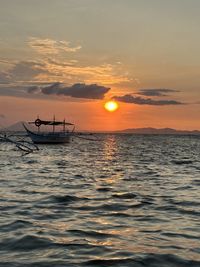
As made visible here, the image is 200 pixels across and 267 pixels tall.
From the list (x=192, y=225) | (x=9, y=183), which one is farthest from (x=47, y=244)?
(x=9, y=183)

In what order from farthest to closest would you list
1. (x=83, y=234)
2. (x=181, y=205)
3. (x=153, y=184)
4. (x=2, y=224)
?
(x=153, y=184), (x=181, y=205), (x=2, y=224), (x=83, y=234)

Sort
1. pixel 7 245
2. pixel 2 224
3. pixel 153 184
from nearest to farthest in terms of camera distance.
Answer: pixel 7 245, pixel 2 224, pixel 153 184

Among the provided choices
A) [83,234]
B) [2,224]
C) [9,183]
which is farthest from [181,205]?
[9,183]

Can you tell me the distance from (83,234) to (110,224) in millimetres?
2184

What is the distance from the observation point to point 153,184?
3275 centimetres

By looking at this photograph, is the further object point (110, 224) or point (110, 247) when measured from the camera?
point (110, 224)

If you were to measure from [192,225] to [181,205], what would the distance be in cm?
515

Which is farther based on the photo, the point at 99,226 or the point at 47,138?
the point at 47,138

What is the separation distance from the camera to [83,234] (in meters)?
15.7

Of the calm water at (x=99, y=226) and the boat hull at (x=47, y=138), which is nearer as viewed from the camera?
the calm water at (x=99, y=226)

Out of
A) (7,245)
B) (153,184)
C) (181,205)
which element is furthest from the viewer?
(153,184)

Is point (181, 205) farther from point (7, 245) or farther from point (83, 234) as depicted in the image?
point (7, 245)

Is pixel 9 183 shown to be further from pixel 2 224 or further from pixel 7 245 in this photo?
pixel 7 245

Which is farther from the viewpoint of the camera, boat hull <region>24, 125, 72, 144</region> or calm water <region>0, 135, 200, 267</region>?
boat hull <region>24, 125, 72, 144</region>
